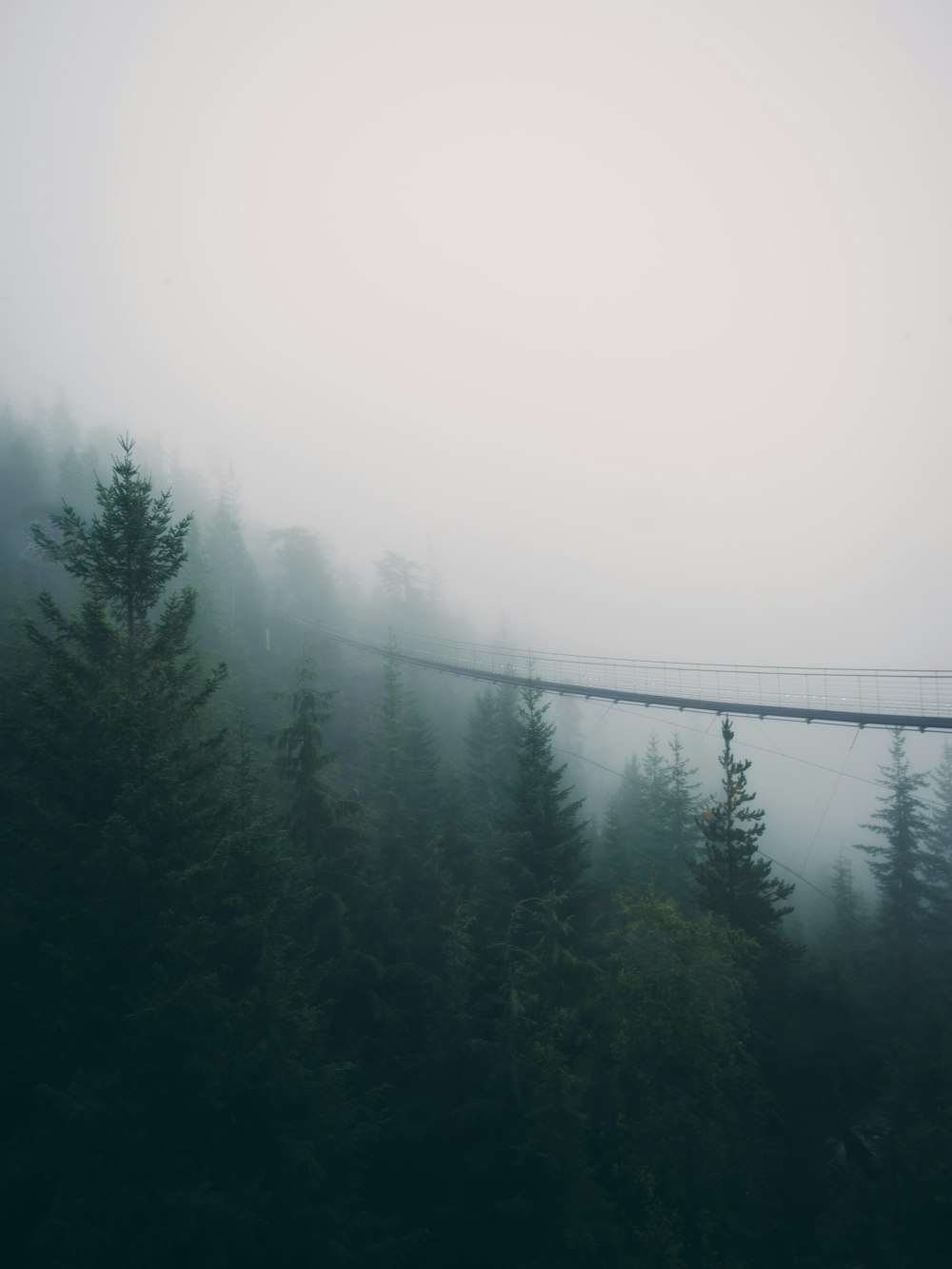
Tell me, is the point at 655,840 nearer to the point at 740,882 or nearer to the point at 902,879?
the point at 740,882

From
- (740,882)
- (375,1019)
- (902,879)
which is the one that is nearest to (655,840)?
(740,882)

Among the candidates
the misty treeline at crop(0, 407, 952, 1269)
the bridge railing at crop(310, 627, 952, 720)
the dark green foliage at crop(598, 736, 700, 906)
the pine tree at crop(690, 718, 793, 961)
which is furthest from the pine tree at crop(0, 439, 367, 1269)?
the bridge railing at crop(310, 627, 952, 720)

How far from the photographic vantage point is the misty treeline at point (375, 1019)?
9328mm

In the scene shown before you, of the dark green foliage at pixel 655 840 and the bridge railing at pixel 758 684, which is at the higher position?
the bridge railing at pixel 758 684

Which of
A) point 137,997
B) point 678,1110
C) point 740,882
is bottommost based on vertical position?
point 678,1110

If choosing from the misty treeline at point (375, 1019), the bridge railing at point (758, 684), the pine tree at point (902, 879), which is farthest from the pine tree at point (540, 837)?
the pine tree at point (902, 879)

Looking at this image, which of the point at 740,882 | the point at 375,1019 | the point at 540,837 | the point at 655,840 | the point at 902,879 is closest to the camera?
the point at 375,1019

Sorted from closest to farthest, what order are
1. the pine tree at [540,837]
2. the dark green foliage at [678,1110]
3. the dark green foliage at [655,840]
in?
the dark green foliage at [678,1110] < the pine tree at [540,837] < the dark green foliage at [655,840]

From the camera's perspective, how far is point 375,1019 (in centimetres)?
1705

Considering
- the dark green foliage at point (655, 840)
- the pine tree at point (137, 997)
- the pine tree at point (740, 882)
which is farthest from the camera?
the dark green foliage at point (655, 840)

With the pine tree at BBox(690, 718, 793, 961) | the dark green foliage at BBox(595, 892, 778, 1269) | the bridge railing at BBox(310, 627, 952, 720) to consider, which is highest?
the bridge railing at BBox(310, 627, 952, 720)

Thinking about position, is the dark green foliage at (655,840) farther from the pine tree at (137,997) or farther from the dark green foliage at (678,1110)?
the pine tree at (137,997)

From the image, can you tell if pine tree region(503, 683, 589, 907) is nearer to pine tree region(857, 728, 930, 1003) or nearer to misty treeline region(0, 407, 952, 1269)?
misty treeline region(0, 407, 952, 1269)

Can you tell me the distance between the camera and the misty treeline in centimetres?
933
